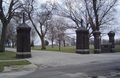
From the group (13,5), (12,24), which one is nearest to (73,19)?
(13,5)

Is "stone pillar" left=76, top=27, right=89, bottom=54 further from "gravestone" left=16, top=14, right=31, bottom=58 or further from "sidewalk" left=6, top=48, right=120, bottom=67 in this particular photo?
"gravestone" left=16, top=14, right=31, bottom=58

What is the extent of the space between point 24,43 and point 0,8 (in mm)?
10957

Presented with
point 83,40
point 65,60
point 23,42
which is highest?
point 83,40

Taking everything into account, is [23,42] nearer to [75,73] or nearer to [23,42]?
[23,42]

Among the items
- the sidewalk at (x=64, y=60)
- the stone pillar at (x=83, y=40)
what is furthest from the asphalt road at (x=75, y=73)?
the stone pillar at (x=83, y=40)

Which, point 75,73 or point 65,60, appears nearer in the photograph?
point 75,73

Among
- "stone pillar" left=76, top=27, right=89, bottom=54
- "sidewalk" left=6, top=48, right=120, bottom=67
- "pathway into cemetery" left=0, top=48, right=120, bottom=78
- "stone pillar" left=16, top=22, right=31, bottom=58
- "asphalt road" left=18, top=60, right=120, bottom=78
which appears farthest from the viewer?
"stone pillar" left=76, top=27, right=89, bottom=54

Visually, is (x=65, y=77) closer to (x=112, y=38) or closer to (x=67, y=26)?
(x=112, y=38)

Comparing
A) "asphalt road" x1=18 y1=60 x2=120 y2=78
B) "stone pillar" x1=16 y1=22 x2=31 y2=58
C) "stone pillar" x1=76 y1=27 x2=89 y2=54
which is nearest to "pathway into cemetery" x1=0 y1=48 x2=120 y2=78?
"stone pillar" x1=16 y1=22 x2=31 y2=58

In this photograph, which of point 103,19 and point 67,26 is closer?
point 103,19

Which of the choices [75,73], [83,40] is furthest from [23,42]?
[75,73]

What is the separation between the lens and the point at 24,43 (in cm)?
1507

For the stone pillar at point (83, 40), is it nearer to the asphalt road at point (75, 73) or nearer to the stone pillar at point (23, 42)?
the stone pillar at point (23, 42)

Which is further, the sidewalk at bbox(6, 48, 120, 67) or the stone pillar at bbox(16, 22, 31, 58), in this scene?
the stone pillar at bbox(16, 22, 31, 58)
